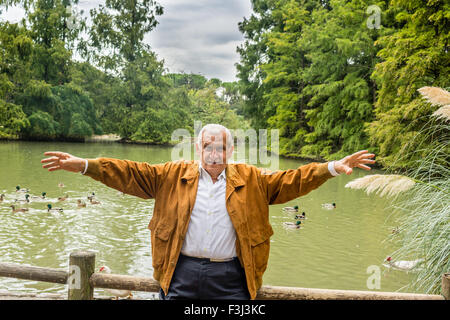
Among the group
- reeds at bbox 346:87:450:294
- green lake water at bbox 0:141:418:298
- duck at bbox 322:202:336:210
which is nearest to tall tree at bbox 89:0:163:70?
green lake water at bbox 0:141:418:298

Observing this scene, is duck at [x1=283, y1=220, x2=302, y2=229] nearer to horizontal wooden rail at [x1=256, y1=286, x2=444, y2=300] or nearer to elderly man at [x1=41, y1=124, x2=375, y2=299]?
horizontal wooden rail at [x1=256, y1=286, x2=444, y2=300]

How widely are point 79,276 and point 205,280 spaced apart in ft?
2.60

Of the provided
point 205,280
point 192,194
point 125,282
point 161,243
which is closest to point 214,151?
point 192,194

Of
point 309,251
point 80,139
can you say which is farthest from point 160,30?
point 309,251

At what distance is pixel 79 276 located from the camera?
2.61 metres

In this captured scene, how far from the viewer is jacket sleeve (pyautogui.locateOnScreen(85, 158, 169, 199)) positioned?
2.38 m

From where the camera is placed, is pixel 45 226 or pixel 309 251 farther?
pixel 45 226

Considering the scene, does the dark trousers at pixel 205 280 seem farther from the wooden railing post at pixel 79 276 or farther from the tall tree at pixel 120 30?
the tall tree at pixel 120 30

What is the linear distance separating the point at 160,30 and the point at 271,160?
1971 centimetres

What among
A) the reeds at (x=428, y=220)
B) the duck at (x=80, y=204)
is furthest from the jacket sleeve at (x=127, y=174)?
the duck at (x=80, y=204)

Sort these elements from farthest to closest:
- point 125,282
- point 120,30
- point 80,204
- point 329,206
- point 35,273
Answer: point 120,30
point 329,206
point 80,204
point 35,273
point 125,282

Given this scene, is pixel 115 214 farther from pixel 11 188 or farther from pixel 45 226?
pixel 11 188

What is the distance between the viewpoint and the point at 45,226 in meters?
8.60

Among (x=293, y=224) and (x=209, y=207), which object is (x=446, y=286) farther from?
(x=293, y=224)
